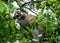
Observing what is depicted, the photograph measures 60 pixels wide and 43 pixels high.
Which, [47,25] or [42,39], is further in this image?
[42,39]

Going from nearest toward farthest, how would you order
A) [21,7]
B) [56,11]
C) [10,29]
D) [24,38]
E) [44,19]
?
1. [10,29]
2. [44,19]
3. [24,38]
4. [21,7]
5. [56,11]

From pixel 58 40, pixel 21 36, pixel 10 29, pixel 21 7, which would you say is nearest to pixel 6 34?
pixel 10 29

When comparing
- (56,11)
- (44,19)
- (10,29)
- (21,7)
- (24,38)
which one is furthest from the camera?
(56,11)

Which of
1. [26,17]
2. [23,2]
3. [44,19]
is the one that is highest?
[23,2]

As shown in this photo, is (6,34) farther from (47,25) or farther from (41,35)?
(41,35)

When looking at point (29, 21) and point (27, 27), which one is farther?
point (29, 21)

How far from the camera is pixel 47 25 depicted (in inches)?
58.9

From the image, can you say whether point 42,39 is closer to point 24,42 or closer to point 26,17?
point 26,17

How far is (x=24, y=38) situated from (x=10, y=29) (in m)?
0.31

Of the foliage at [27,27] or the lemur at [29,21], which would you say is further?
the lemur at [29,21]

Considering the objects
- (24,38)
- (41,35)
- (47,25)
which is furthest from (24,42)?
(41,35)

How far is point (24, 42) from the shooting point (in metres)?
1.57

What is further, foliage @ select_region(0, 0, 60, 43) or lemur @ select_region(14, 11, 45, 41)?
lemur @ select_region(14, 11, 45, 41)

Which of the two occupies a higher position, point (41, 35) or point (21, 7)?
point (21, 7)
